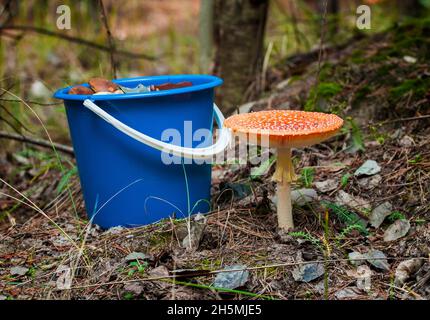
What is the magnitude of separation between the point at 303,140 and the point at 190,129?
1.77 feet

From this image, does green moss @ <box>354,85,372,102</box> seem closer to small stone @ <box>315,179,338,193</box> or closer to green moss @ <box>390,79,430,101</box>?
green moss @ <box>390,79,430,101</box>

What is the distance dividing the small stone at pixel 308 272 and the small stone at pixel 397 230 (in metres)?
0.35

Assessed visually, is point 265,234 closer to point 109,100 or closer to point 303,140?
point 303,140

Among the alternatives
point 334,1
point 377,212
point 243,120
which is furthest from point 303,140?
point 334,1

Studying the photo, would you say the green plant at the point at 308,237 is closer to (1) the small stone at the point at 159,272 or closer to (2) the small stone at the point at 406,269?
(2) the small stone at the point at 406,269

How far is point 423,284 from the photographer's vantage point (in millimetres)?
1593

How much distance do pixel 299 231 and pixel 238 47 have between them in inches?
64.0

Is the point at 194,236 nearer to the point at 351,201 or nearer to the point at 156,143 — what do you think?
the point at 156,143

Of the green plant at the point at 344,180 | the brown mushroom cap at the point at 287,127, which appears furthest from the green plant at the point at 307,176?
the brown mushroom cap at the point at 287,127

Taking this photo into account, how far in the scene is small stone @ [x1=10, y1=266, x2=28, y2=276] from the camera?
1.80m

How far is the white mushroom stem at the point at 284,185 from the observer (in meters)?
1.84

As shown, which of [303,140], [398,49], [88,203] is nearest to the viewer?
[303,140]

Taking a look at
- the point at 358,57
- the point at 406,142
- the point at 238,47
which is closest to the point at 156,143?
the point at 406,142

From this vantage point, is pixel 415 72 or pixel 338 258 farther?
pixel 415 72
